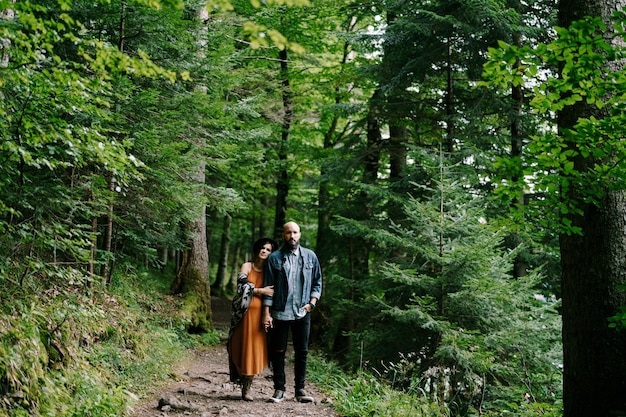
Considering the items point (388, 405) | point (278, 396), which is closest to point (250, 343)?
point (278, 396)

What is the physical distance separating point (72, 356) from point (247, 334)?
6.57ft

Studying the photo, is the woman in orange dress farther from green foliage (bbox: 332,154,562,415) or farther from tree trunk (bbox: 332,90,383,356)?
tree trunk (bbox: 332,90,383,356)

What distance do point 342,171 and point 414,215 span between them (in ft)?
14.9

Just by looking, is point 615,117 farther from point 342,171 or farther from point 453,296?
point 342,171

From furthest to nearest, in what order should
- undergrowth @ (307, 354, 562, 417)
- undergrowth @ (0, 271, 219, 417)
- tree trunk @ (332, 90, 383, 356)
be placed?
tree trunk @ (332, 90, 383, 356) < undergrowth @ (307, 354, 562, 417) < undergrowth @ (0, 271, 219, 417)

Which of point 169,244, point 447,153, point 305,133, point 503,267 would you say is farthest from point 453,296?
point 305,133

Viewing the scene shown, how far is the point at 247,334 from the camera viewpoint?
6328 mm

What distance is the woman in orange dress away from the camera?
6258mm

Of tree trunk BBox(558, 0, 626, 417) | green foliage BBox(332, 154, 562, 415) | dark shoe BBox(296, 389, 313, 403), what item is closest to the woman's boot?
dark shoe BBox(296, 389, 313, 403)

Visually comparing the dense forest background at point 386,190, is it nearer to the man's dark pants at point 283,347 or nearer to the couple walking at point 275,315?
the man's dark pants at point 283,347

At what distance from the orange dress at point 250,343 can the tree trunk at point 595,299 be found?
3.46m

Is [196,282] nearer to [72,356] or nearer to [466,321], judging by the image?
[466,321]

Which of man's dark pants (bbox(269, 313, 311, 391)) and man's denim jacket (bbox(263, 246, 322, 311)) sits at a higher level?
man's denim jacket (bbox(263, 246, 322, 311))

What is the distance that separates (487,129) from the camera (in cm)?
1091
